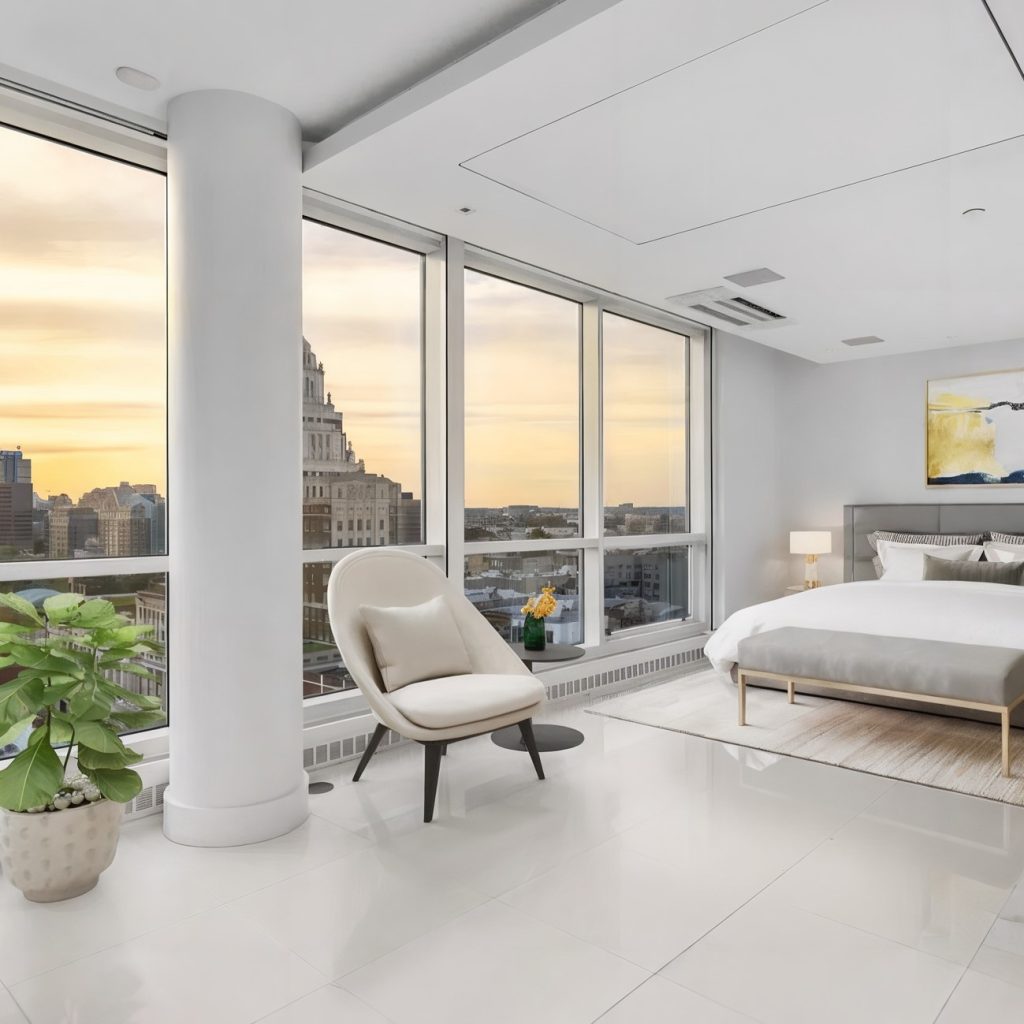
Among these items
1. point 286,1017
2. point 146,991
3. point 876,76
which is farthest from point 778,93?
point 146,991

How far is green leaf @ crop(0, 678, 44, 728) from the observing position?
2.18m

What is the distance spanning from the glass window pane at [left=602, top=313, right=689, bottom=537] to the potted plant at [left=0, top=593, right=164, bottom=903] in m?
3.42

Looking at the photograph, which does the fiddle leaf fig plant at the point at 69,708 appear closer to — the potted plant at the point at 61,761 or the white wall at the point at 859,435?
the potted plant at the point at 61,761

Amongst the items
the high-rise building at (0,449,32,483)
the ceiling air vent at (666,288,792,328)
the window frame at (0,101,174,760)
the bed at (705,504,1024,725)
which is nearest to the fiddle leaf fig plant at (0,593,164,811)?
the window frame at (0,101,174,760)

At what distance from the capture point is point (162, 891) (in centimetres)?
235

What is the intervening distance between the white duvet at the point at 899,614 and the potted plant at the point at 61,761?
3.48 m

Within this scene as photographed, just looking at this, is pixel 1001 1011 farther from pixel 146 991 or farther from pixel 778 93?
pixel 778 93

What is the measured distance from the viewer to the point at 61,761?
2.30 metres

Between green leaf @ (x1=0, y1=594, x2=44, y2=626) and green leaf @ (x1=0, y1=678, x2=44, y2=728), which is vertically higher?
green leaf @ (x1=0, y1=594, x2=44, y2=626)

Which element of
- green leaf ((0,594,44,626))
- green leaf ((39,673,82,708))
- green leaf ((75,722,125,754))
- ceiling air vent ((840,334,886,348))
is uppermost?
ceiling air vent ((840,334,886,348))

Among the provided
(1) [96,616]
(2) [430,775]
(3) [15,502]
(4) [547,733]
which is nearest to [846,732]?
(4) [547,733]

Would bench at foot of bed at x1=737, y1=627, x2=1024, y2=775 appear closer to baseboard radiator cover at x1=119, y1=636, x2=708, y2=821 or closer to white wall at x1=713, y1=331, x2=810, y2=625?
baseboard radiator cover at x1=119, y1=636, x2=708, y2=821

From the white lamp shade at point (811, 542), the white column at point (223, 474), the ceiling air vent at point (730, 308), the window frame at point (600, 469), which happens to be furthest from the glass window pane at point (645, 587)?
the white column at point (223, 474)

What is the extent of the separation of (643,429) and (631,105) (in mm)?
3229
